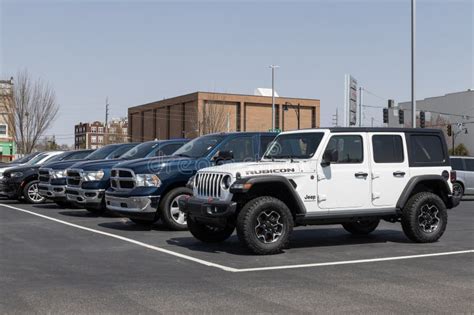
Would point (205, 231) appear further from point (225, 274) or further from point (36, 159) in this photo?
point (36, 159)

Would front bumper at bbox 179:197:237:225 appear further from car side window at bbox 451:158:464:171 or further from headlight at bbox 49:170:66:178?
car side window at bbox 451:158:464:171

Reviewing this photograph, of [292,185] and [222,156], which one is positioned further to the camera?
[222,156]

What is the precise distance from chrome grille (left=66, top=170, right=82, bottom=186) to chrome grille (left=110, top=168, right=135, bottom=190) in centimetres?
202

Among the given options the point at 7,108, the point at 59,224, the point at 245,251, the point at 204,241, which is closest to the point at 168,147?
the point at 59,224

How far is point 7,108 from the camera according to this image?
131 ft

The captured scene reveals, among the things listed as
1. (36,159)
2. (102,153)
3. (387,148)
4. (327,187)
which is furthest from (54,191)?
(387,148)

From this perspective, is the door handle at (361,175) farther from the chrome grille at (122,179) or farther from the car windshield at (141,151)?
the car windshield at (141,151)

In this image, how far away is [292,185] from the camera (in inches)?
346

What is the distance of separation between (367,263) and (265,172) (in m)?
1.94

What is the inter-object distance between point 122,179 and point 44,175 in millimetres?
5628

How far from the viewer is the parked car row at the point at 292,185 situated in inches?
338

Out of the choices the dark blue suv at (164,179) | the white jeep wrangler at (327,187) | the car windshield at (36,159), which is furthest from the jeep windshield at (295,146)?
the car windshield at (36,159)

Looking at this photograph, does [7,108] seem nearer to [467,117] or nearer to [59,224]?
[59,224]

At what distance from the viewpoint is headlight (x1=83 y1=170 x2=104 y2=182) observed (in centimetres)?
1319
